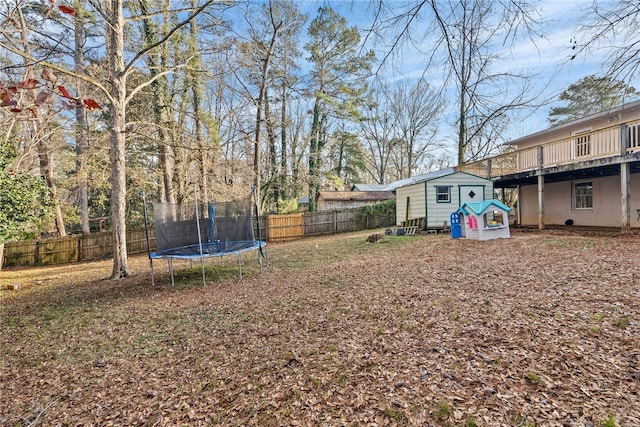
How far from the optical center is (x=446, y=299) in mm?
→ 4312

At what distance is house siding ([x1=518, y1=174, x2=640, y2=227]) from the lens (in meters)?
10.1

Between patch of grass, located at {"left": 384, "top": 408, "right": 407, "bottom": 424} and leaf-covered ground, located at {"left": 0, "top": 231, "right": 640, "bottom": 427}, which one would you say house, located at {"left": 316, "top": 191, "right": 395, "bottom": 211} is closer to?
leaf-covered ground, located at {"left": 0, "top": 231, "right": 640, "bottom": 427}

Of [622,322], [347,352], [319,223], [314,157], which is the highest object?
[314,157]

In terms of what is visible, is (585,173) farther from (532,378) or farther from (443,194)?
(532,378)

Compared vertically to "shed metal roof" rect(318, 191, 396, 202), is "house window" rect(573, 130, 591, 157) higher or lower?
higher

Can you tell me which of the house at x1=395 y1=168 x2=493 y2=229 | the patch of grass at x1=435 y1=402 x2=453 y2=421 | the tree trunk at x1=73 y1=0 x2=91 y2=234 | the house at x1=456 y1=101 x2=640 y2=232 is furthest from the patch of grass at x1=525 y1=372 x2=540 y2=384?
the tree trunk at x1=73 y1=0 x2=91 y2=234

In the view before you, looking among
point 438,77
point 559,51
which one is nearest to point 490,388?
point 438,77

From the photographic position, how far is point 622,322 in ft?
9.98

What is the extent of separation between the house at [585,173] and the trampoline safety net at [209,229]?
408 inches

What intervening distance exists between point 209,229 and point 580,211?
531 inches

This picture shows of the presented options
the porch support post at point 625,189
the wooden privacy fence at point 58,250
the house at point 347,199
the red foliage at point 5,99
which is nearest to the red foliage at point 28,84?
the red foliage at point 5,99

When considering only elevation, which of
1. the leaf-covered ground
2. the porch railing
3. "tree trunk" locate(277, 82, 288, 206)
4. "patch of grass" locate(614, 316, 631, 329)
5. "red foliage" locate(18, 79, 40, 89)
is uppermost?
"tree trunk" locate(277, 82, 288, 206)

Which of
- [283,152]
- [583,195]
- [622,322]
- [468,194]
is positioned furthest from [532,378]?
[283,152]

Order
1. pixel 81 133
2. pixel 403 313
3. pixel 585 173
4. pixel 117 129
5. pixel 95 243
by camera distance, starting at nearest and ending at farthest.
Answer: pixel 403 313, pixel 117 129, pixel 585 173, pixel 81 133, pixel 95 243
